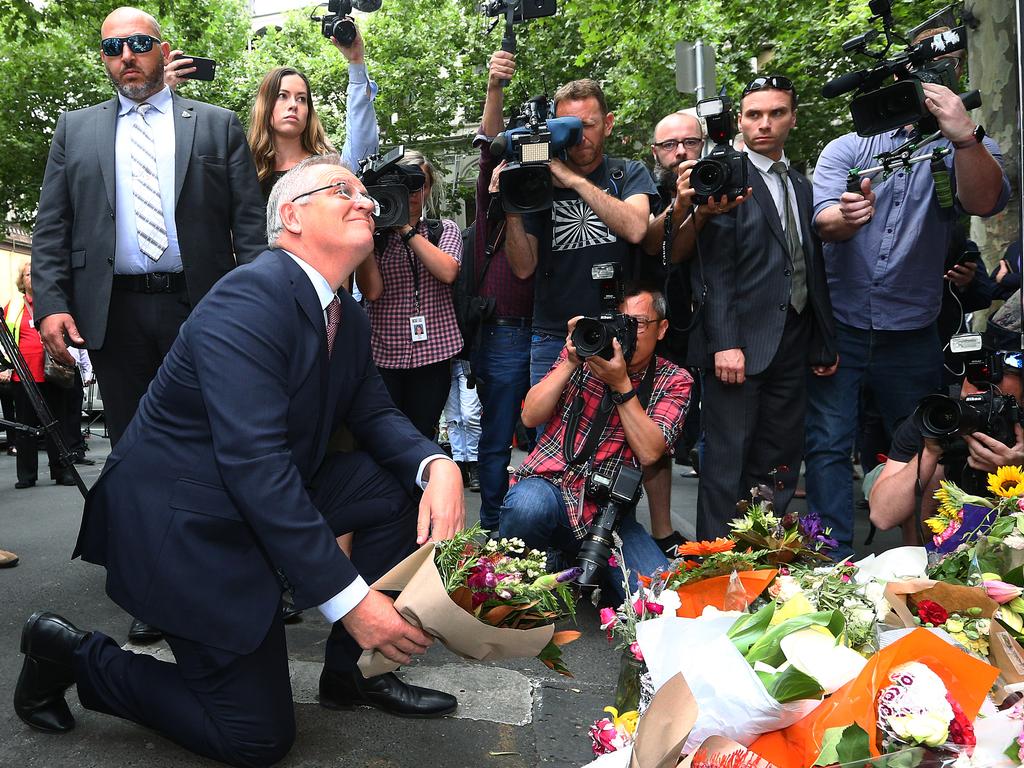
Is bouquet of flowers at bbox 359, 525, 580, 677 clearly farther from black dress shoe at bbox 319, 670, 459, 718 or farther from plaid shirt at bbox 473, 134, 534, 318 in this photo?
plaid shirt at bbox 473, 134, 534, 318

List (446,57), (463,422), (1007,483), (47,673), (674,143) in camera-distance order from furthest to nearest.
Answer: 1. (446,57)
2. (463,422)
3. (674,143)
4. (47,673)
5. (1007,483)

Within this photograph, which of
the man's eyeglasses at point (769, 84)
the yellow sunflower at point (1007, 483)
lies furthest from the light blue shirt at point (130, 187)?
the yellow sunflower at point (1007, 483)

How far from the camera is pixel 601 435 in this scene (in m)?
3.88

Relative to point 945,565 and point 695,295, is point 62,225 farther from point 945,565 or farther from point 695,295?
point 945,565

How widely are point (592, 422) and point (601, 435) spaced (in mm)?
62

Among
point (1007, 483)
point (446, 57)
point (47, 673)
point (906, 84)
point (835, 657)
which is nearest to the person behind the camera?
point (835, 657)

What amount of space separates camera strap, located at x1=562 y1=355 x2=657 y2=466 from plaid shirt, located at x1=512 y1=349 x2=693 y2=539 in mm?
14

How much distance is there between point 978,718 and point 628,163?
3430 millimetres

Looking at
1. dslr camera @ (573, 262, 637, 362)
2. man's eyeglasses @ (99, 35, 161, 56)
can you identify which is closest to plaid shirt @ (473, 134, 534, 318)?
dslr camera @ (573, 262, 637, 362)

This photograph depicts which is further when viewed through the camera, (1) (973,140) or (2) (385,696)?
(1) (973,140)

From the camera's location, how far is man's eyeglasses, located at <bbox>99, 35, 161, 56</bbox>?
3562 millimetres

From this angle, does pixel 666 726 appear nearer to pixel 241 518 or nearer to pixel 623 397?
pixel 241 518

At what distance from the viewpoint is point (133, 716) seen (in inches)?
Result: 98.1

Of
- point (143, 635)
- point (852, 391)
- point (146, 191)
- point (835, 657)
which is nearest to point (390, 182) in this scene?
point (146, 191)
